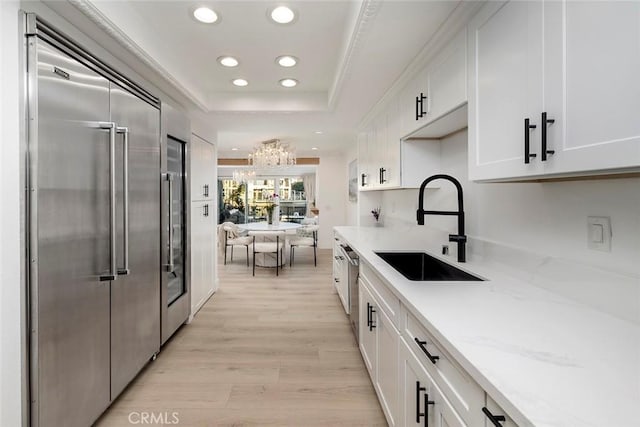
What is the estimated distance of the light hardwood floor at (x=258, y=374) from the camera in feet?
6.14

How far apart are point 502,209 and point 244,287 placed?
12.0 feet

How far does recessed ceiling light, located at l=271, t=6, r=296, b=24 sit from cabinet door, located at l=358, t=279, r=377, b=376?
1.88 meters

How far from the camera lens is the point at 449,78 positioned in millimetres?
1771

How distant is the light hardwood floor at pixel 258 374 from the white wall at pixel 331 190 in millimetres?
4195

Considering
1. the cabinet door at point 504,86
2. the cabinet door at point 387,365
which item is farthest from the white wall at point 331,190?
the cabinet door at point 504,86

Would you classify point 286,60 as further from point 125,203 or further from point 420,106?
point 125,203

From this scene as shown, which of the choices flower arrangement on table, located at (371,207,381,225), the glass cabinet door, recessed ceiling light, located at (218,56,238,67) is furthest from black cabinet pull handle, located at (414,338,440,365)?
flower arrangement on table, located at (371,207,381,225)

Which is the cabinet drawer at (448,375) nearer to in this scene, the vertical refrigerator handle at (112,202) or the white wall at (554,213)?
the white wall at (554,213)

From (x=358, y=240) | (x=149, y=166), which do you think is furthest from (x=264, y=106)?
(x=358, y=240)

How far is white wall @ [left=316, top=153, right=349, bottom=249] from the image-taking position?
784 cm

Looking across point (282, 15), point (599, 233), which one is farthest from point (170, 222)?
point (599, 233)

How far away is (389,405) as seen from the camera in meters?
1.61

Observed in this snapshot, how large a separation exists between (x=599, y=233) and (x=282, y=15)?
2.03m

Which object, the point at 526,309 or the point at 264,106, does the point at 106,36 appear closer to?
the point at 264,106
